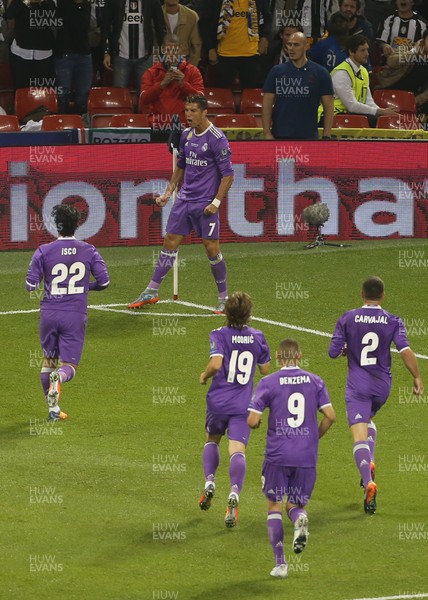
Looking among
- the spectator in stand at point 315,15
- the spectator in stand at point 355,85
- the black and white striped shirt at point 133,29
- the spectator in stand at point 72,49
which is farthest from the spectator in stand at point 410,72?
the spectator in stand at point 72,49

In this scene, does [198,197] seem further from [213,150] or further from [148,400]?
[148,400]

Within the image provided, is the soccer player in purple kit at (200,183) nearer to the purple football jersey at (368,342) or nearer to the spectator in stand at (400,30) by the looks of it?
the purple football jersey at (368,342)

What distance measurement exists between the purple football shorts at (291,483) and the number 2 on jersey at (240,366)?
3.72 ft

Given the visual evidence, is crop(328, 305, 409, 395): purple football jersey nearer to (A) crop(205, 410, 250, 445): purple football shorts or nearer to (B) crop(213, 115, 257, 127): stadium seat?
(A) crop(205, 410, 250, 445): purple football shorts

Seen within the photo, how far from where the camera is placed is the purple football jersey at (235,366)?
11.0m

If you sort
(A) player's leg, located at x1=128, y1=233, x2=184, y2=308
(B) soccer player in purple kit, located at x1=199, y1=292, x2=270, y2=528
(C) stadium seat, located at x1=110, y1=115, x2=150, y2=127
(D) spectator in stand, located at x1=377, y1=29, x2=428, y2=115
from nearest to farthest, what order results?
(B) soccer player in purple kit, located at x1=199, y1=292, x2=270, y2=528 < (A) player's leg, located at x1=128, y1=233, x2=184, y2=308 < (C) stadium seat, located at x1=110, y1=115, x2=150, y2=127 < (D) spectator in stand, located at x1=377, y1=29, x2=428, y2=115

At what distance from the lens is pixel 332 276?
20469 millimetres

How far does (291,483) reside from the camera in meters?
10.1

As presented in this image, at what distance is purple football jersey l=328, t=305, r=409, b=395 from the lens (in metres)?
11.6

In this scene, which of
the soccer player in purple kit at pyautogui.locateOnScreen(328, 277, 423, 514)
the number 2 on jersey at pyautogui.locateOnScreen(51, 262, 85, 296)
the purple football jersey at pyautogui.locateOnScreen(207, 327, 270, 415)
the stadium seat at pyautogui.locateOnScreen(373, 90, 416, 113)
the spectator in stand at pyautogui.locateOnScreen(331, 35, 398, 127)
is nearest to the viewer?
the purple football jersey at pyautogui.locateOnScreen(207, 327, 270, 415)

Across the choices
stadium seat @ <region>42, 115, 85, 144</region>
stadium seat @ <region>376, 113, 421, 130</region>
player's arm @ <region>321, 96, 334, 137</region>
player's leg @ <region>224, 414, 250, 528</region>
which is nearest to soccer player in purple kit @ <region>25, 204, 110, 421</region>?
player's leg @ <region>224, 414, 250, 528</region>

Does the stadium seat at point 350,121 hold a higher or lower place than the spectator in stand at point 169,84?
lower

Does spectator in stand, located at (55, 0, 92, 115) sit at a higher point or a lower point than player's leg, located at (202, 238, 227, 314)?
higher

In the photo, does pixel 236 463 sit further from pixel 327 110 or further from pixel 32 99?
pixel 32 99
